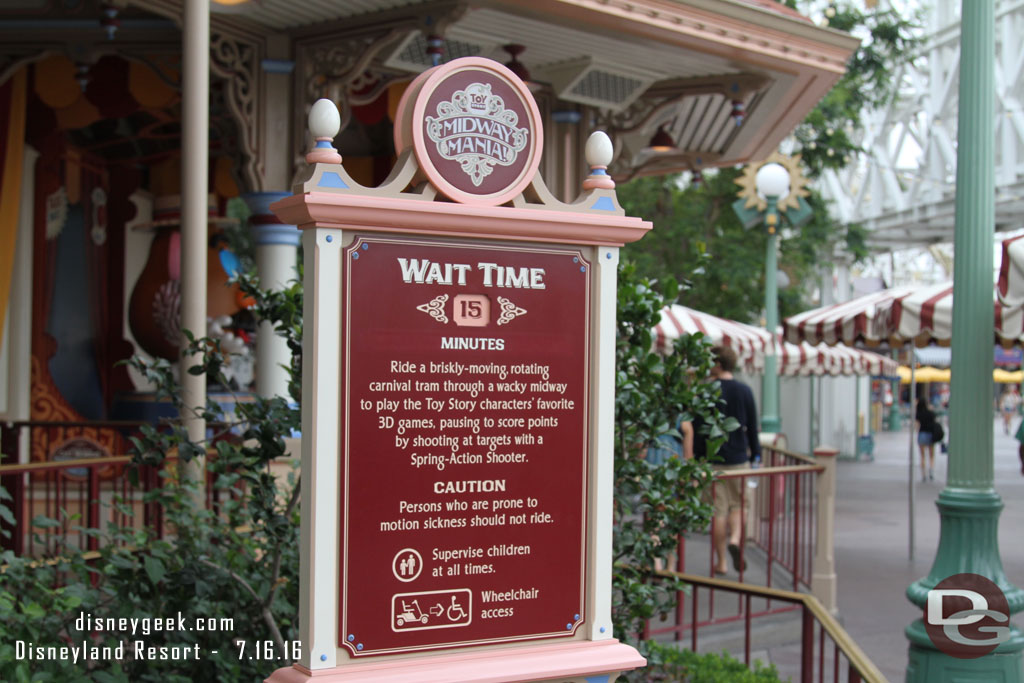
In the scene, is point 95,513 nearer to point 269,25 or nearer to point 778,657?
point 269,25

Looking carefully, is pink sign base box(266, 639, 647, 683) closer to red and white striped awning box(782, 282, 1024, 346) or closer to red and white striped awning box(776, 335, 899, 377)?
red and white striped awning box(782, 282, 1024, 346)

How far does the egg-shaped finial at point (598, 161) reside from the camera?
3.60m

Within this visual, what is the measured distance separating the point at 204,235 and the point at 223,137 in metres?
4.02

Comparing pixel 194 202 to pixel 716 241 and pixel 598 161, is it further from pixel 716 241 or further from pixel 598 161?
pixel 716 241

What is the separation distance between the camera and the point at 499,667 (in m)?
3.32

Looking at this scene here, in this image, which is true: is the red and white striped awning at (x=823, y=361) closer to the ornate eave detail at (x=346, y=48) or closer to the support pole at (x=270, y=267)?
the support pole at (x=270, y=267)

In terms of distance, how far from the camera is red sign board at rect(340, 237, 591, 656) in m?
3.20

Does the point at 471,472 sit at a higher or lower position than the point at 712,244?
lower

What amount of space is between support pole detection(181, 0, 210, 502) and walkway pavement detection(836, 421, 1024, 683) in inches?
199

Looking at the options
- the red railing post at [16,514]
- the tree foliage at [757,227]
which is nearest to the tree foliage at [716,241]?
the tree foliage at [757,227]

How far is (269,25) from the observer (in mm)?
8156

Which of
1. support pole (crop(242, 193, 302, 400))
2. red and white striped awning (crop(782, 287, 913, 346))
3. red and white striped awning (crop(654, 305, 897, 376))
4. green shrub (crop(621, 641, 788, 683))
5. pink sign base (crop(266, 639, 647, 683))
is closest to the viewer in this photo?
pink sign base (crop(266, 639, 647, 683))

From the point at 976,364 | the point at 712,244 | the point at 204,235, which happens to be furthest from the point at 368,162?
the point at 712,244

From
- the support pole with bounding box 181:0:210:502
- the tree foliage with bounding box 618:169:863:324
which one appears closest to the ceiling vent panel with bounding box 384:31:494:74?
the support pole with bounding box 181:0:210:502
